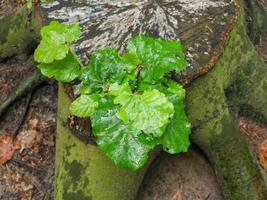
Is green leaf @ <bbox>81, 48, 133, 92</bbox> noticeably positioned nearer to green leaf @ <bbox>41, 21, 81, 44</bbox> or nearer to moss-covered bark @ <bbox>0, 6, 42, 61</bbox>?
green leaf @ <bbox>41, 21, 81, 44</bbox>

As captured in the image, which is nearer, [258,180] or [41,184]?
[258,180]

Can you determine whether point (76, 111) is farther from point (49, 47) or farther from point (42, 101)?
point (42, 101)

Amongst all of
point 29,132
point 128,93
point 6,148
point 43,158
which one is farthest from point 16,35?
point 128,93

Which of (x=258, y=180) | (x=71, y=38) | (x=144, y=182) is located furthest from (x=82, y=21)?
(x=258, y=180)

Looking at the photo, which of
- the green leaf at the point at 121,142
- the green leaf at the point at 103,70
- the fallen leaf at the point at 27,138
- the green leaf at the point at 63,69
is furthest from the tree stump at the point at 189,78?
the fallen leaf at the point at 27,138

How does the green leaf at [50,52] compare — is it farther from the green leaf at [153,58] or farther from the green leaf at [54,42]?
the green leaf at [153,58]

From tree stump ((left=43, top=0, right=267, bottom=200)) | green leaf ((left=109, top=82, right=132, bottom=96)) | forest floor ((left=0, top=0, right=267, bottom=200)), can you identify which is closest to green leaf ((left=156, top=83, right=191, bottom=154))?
green leaf ((left=109, top=82, right=132, bottom=96))
